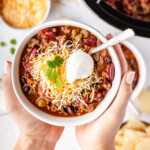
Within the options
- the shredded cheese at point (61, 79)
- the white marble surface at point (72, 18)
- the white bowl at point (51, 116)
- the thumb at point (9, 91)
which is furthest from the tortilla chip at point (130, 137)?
the thumb at point (9, 91)

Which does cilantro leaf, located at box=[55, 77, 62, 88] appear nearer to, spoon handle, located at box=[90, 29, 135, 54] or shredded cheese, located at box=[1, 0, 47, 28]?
spoon handle, located at box=[90, 29, 135, 54]

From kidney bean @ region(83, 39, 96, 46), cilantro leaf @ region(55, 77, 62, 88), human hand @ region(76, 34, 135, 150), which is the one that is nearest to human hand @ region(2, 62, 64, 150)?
human hand @ region(76, 34, 135, 150)

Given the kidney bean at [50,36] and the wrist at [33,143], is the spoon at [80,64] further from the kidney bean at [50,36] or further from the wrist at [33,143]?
the wrist at [33,143]

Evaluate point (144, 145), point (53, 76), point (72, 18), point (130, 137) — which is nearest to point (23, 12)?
point (72, 18)

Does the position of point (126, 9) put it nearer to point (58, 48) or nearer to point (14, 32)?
point (58, 48)

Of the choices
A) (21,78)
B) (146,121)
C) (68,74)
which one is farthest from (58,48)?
(146,121)
